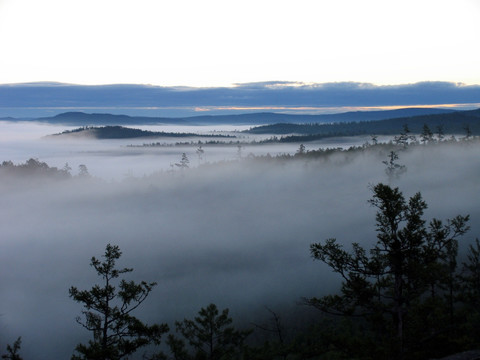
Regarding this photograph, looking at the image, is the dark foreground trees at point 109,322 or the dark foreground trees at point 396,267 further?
the dark foreground trees at point 109,322

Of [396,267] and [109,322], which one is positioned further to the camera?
[109,322]

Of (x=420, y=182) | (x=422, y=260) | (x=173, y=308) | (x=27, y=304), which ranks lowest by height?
(x=27, y=304)

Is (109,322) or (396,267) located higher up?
(396,267)

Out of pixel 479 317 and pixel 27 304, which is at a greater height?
pixel 479 317

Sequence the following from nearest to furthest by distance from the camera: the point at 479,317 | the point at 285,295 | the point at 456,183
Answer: the point at 479,317
the point at 285,295
the point at 456,183

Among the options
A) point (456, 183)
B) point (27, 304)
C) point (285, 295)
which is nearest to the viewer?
point (285, 295)

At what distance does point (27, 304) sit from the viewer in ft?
549

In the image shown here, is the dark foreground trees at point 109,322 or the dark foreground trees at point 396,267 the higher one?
the dark foreground trees at point 396,267

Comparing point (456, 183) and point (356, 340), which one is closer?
point (356, 340)

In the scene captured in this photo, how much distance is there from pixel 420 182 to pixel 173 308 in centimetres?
11650

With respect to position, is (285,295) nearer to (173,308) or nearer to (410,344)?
(173,308)

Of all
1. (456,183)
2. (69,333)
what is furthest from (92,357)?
(456,183)

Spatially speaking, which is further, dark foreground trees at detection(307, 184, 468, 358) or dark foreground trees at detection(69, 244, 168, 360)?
dark foreground trees at detection(69, 244, 168, 360)

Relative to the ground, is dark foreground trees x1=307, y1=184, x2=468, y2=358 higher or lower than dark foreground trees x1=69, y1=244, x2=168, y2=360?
higher
